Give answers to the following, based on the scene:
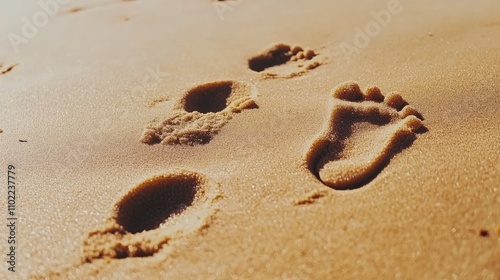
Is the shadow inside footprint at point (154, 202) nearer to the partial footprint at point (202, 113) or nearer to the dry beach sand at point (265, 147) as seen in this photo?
the dry beach sand at point (265, 147)

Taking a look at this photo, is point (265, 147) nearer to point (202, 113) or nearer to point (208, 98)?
point (202, 113)

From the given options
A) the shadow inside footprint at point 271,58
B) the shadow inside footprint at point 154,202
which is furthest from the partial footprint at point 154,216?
the shadow inside footprint at point 271,58

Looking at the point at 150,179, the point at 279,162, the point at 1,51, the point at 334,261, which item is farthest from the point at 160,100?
the point at 1,51

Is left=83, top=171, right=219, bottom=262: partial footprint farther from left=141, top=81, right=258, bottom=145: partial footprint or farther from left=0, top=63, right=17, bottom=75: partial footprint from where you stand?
left=0, top=63, right=17, bottom=75: partial footprint

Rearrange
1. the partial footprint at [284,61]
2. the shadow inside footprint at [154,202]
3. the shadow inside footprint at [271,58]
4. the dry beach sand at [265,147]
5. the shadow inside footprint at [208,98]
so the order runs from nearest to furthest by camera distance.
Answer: the dry beach sand at [265,147] < the shadow inside footprint at [154,202] < the shadow inside footprint at [208,98] < the partial footprint at [284,61] < the shadow inside footprint at [271,58]

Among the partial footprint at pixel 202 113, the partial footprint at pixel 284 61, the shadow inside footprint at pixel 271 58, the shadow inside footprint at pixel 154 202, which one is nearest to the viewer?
the shadow inside footprint at pixel 154 202
